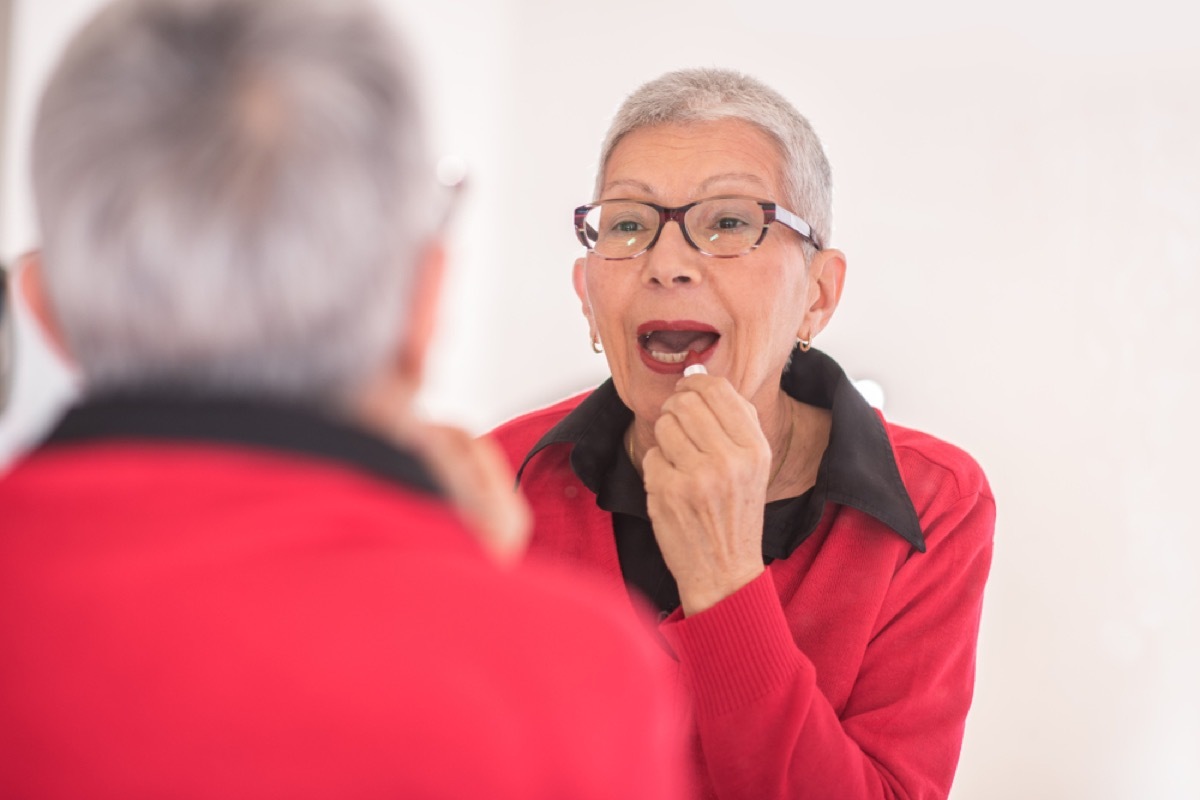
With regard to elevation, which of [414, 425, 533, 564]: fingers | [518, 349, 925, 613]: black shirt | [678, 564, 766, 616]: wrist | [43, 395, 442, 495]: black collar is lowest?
[678, 564, 766, 616]: wrist

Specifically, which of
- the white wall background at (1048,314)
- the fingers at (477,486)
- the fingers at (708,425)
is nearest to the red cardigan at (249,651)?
the fingers at (477,486)

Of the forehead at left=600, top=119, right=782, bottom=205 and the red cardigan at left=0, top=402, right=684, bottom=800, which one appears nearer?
the red cardigan at left=0, top=402, right=684, bottom=800

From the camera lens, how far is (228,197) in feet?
1.83

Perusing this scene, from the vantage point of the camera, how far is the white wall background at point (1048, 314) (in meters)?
2.69

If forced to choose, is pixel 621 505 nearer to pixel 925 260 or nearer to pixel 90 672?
pixel 90 672

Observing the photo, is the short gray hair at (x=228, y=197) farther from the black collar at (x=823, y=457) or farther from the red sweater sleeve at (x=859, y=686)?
the black collar at (x=823, y=457)

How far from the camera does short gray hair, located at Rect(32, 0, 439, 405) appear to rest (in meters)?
0.56

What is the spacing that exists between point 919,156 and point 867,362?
522mm

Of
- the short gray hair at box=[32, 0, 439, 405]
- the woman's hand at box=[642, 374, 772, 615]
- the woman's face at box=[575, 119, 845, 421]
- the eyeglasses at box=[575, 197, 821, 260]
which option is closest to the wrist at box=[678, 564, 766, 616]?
the woman's hand at box=[642, 374, 772, 615]

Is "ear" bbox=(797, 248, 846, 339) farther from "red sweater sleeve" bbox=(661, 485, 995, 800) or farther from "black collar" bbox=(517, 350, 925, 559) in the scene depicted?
"red sweater sleeve" bbox=(661, 485, 995, 800)

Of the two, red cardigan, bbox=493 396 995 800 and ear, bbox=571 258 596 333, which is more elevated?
ear, bbox=571 258 596 333

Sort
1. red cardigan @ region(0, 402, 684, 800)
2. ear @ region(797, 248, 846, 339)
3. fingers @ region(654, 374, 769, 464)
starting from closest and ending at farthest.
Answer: red cardigan @ region(0, 402, 684, 800) < fingers @ region(654, 374, 769, 464) < ear @ region(797, 248, 846, 339)

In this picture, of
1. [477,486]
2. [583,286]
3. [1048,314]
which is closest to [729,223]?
[583,286]

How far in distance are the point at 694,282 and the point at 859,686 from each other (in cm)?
52
